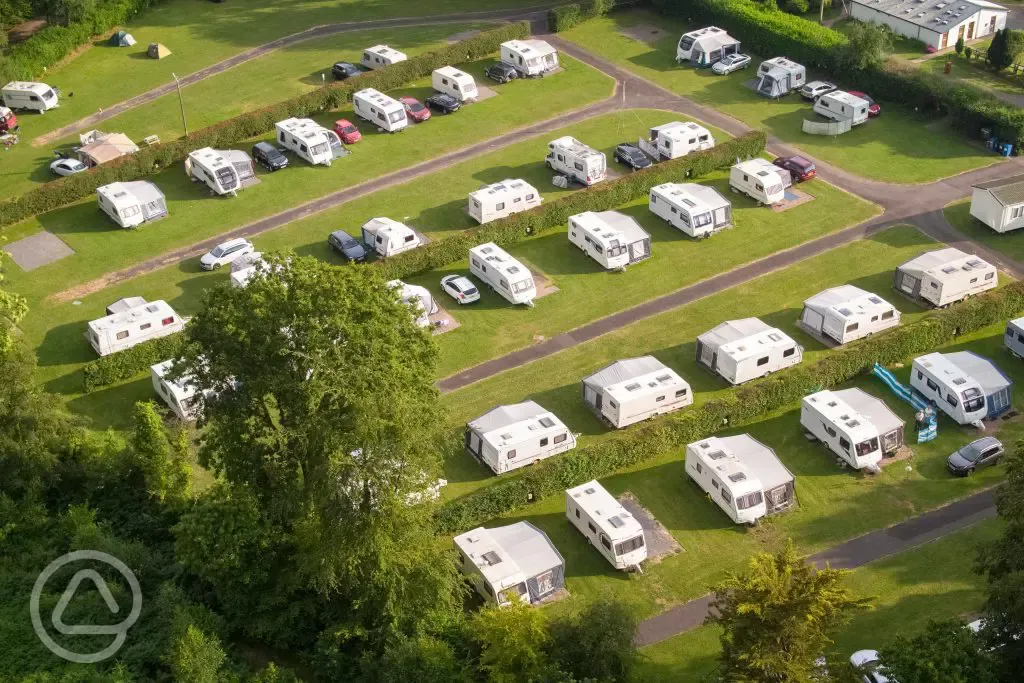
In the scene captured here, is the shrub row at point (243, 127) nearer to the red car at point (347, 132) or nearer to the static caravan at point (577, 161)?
the red car at point (347, 132)

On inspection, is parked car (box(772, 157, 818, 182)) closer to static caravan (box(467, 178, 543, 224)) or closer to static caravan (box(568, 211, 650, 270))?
static caravan (box(568, 211, 650, 270))

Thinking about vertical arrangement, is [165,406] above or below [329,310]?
below

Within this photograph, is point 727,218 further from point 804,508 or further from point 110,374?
point 110,374

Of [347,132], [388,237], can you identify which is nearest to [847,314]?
[388,237]

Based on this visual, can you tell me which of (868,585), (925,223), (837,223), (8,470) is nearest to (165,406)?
(8,470)

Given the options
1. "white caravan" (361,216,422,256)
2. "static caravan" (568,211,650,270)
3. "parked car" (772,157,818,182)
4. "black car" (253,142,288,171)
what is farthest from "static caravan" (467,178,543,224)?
"parked car" (772,157,818,182)

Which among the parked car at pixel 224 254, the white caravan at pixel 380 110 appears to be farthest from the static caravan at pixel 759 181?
the parked car at pixel 224 254
